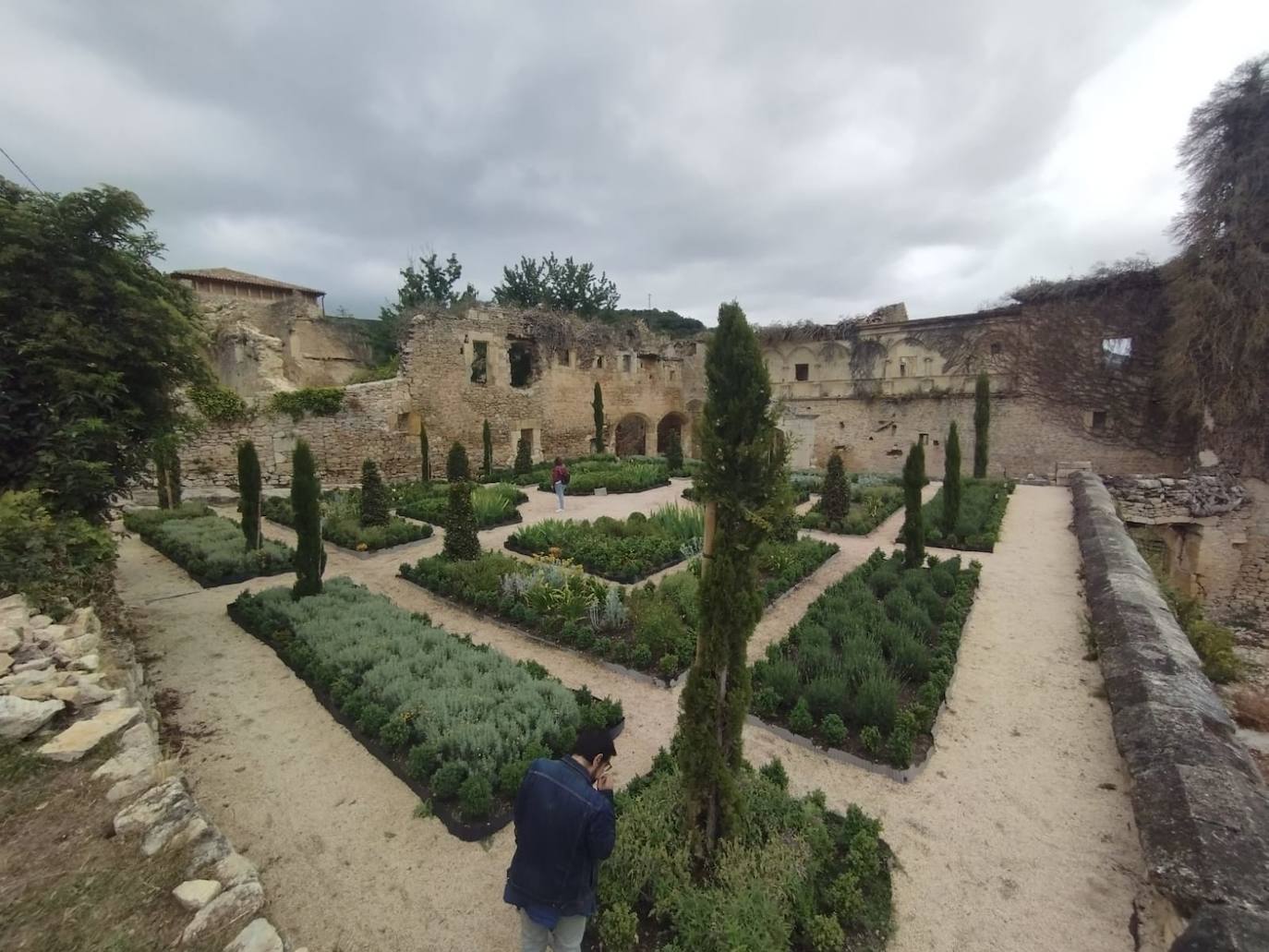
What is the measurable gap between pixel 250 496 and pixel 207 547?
4.65 ft

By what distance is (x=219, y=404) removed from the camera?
14.4 meters

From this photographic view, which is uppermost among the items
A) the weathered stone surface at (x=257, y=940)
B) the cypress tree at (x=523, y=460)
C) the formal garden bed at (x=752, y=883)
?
the cypress tree at (x=523, y=460)

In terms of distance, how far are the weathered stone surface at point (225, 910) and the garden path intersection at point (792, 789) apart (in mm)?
676

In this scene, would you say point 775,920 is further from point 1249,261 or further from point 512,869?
point 1249,261

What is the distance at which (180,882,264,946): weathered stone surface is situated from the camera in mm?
2238

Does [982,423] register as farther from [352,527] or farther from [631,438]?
[352,527]

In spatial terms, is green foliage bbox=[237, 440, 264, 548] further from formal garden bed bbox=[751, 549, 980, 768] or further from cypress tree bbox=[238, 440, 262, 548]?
formal garden bed bbox=[751, 549, 980, 768]

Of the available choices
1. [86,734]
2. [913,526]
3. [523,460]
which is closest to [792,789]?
[86,734]

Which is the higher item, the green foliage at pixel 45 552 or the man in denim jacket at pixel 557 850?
the green foliage at pixel 45 552

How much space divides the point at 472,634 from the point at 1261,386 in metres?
20.3

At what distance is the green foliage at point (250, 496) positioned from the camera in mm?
8828

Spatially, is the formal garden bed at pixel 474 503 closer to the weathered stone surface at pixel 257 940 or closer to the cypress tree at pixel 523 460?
the cypress tree at pixel 523 460

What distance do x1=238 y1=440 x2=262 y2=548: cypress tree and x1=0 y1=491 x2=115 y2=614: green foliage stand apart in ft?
11.9

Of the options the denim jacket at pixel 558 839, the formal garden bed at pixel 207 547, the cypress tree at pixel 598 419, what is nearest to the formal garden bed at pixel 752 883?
the denim jacket at pixel 558 839
